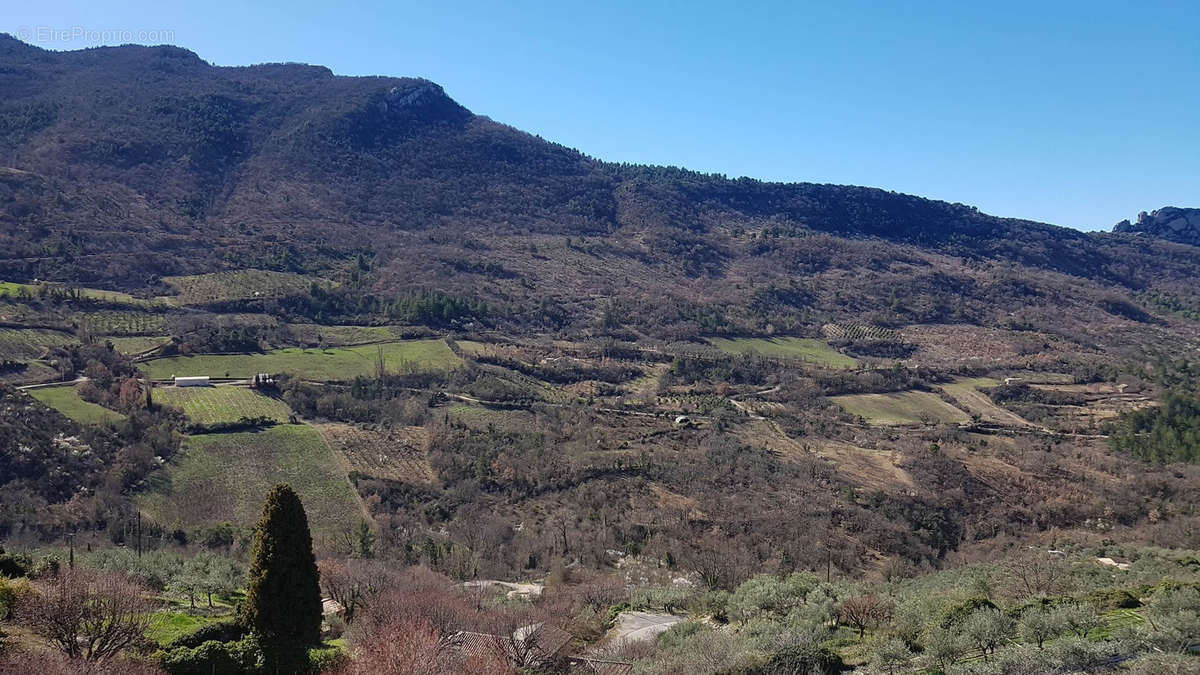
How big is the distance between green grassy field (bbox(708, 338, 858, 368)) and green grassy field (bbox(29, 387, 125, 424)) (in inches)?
2934

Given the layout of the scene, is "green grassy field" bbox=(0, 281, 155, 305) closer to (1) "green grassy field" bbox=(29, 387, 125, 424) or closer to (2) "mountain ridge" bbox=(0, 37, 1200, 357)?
(2) "mountain ridge" bbox=(0, 37, 1200, 357)

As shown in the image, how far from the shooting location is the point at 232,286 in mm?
103438

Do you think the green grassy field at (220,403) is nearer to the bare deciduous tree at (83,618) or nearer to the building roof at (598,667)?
the bare deciduous tree at (83,618)

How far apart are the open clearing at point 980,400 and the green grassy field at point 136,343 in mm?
89524

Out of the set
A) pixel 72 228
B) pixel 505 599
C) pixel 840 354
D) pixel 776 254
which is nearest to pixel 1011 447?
pixel 840 354

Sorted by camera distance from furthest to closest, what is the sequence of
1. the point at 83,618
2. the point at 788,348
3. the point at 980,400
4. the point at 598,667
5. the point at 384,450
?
the point at 788,348, the point at 980,400, the point at 384,450, the point at 598,667, the point at 83,618

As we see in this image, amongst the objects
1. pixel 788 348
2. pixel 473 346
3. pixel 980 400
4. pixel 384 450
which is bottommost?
pixel 384 450

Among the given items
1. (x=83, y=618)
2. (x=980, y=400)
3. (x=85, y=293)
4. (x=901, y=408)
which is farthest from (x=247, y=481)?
(x=980, y=400)

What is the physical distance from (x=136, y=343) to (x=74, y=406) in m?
20.6

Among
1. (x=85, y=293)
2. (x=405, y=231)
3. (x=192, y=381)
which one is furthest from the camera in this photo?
(x=405, y=231)

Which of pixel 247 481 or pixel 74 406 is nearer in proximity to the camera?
pixel 247 481

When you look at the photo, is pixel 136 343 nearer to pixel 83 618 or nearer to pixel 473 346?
pixel 473 346

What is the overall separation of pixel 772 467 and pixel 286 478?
123 feet

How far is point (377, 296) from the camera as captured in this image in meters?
112
